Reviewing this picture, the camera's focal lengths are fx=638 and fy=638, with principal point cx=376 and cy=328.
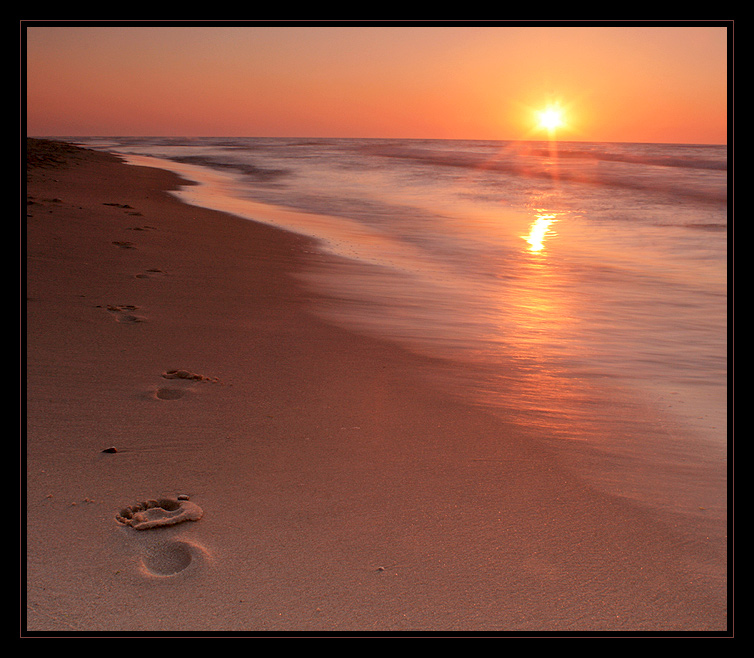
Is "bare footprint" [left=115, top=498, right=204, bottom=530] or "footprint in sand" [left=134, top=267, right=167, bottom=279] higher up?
"footprint in sand" [left=134, top=267, right=167, bottom=279]

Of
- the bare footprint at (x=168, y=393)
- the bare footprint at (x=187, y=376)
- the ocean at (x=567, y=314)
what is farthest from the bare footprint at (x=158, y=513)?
the ocean at (x=567, y=314)

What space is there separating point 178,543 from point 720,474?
7.87 feet

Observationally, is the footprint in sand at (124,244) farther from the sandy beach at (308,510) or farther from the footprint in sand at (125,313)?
the sandy beach at (308,510)

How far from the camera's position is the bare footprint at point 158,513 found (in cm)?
222

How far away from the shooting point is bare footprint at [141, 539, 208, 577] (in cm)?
203

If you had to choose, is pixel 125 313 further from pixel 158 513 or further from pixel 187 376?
pixel 158 513

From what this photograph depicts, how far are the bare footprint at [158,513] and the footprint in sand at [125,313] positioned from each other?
2405 millimetres

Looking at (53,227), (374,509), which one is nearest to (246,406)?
(374,509)

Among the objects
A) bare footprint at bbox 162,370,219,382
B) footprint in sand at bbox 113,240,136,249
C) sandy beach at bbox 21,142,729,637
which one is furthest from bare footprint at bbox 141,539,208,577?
footprint in sand at bbox 113,240,136,249

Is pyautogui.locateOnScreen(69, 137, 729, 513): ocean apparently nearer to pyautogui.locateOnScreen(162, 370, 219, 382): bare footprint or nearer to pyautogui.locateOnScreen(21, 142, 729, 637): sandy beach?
pyautogui.locateOnScreen(21, 142, 729, 637): sandy beach

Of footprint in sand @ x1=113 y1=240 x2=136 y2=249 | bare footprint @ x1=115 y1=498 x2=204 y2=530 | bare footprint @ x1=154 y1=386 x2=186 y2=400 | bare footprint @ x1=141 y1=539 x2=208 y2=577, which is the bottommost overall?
bare footprint @ x1=141 y1=539 x2=208 y2=577

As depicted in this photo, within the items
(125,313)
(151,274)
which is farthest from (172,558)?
(151,274)

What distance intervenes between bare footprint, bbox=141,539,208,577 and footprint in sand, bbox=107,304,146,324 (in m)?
2.66
